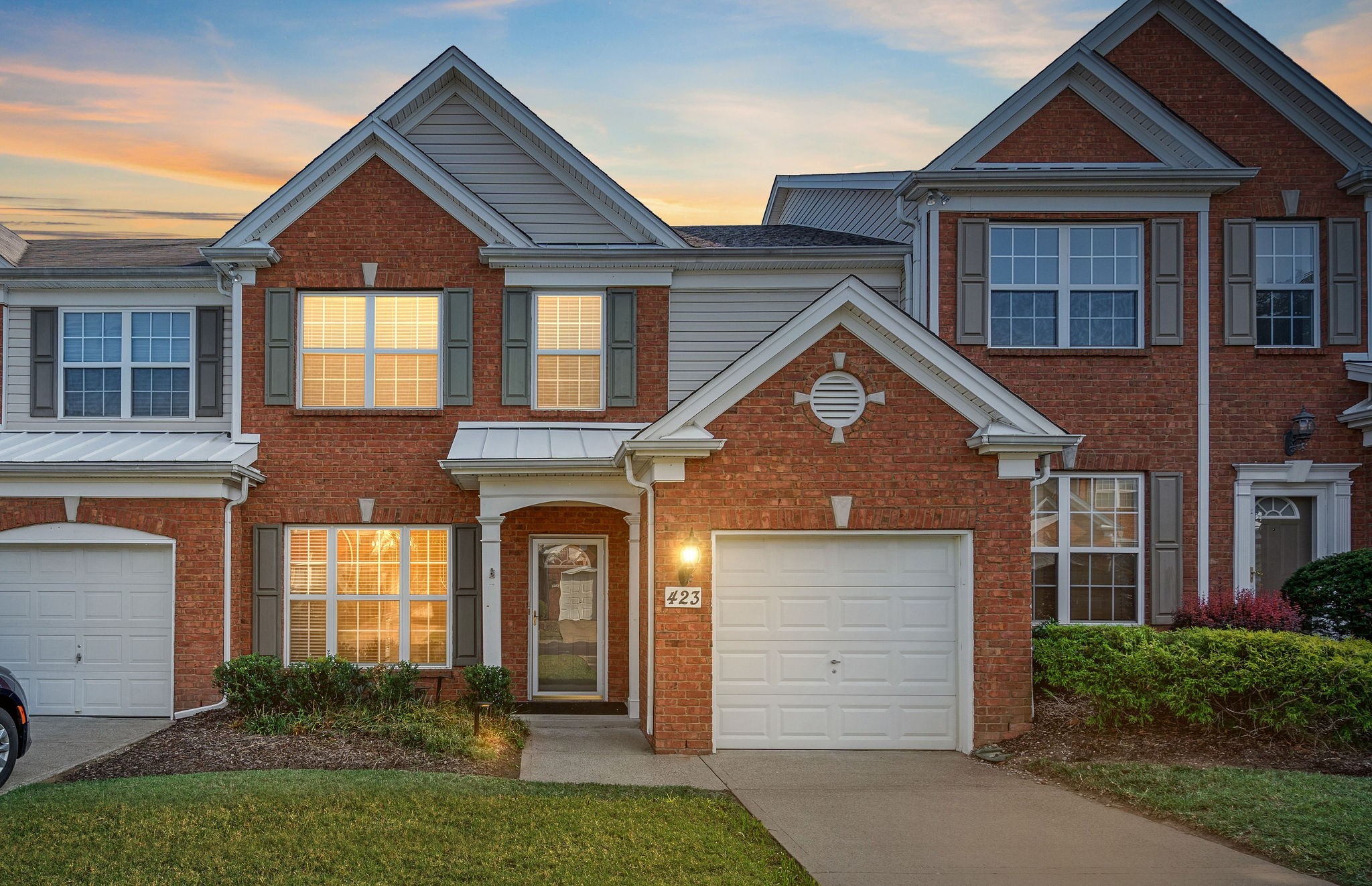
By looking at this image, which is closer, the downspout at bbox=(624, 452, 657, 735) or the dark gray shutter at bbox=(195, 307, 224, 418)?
the downspout at bbox=(624, 452, 657, 735)

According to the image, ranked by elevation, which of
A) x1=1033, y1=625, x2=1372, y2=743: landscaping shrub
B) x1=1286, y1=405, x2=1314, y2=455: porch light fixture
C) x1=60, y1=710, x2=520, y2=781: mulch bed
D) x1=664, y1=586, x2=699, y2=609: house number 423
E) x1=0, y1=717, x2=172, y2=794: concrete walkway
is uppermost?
x1=1286, y1=405, x2=1314, y2=455: porch light fixture

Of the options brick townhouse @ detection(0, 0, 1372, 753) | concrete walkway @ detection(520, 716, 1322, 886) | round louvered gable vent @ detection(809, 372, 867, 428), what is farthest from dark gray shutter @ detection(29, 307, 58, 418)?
round louvered gable vent @ detection(809, 372, 867, 428)

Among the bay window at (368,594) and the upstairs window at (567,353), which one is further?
the upstairs window at (567,353)

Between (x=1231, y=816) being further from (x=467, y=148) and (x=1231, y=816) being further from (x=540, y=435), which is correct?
(x=467, y=148)

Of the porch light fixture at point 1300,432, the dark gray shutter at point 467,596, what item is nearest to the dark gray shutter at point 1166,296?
the porch light fixture at point 1300,432

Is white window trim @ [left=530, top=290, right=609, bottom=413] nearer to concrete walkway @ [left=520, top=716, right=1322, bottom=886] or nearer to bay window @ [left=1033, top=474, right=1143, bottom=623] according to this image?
concrete walkway @ [left=520, top=716, right=1322, bottom=886]

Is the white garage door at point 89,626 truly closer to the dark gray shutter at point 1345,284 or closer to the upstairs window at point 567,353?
the upstairs window at point 567,353

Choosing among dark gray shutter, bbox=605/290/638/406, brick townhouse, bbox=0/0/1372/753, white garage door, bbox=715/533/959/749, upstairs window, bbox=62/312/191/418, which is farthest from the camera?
upstairs window, bbox=62/312/191/418

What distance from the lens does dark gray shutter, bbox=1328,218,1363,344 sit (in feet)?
45.0

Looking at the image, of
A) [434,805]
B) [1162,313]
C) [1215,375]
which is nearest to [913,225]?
[1162,313]

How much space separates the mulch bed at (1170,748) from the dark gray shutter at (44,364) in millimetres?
13251

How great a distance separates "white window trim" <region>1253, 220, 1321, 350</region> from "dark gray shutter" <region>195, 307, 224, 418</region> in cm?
1412

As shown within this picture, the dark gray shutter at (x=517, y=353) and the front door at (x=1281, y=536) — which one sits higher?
the dark gray shutter at (x=517, y=353)

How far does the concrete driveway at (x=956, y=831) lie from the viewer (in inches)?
270
